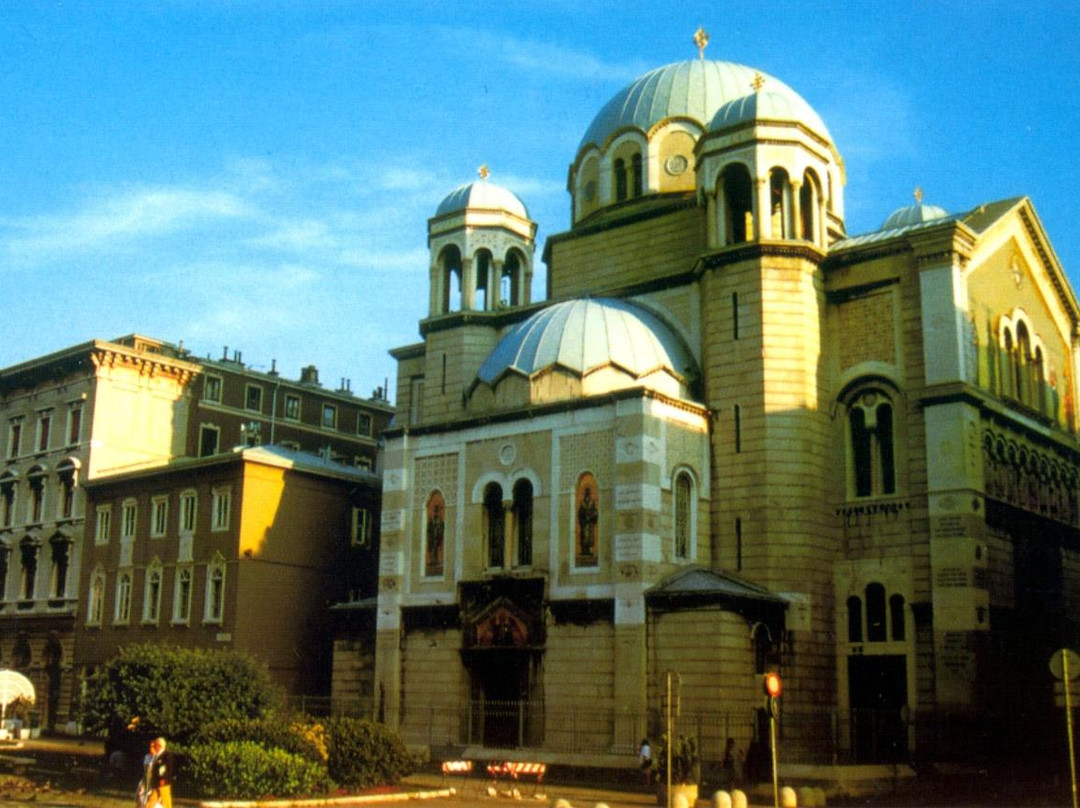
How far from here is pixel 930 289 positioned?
37844 millimetres

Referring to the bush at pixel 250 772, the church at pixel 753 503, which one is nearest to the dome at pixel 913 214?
the church at pixel 753 503

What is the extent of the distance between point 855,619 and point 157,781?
908 inches

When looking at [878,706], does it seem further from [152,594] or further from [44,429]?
[44,429]

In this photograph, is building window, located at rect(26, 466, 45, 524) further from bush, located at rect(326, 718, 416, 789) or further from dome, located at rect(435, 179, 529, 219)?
bush, located at rect(326, 718, 416, 789)

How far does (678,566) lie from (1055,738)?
13.2 metres

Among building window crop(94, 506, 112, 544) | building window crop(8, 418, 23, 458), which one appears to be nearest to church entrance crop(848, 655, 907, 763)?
building window crop(94, 506, 112, 544)

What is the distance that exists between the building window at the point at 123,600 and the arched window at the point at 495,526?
20317mm

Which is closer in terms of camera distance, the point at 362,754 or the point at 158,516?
the point at 362,754

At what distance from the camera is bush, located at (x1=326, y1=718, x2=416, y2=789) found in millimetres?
28000

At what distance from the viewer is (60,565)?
56469 millimetres

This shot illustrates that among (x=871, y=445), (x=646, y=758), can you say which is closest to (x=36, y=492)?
(x=646, y=758)

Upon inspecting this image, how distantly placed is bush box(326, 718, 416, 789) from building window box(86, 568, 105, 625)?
2791 cm

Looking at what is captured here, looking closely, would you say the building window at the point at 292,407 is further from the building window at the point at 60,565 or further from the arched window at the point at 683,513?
the arched window at the point at 683,513

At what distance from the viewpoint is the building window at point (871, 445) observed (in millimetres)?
37969
